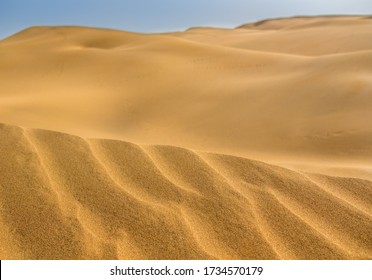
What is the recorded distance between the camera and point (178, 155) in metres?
2.52

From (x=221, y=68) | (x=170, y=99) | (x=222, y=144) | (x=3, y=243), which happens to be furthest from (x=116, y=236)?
(x=221, y=68)

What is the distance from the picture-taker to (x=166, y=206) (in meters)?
1.97

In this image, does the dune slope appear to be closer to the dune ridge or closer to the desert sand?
the desert sand

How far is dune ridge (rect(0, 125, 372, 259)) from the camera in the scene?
1709 millimetres

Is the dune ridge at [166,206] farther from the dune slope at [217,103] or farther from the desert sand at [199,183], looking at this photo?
the dune slope at [217,103]

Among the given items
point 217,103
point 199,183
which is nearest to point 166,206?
point 199,183

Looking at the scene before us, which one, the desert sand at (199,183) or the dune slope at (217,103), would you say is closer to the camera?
the desert sand at (199,183)

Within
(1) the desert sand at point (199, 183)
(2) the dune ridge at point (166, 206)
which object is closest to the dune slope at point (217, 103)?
(1) the desert sand at point (199, 183)

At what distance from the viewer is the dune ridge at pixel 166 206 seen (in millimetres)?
1709

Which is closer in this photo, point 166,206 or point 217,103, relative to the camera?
point 166,206

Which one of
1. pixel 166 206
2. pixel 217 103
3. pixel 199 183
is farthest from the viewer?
pixel 217 103

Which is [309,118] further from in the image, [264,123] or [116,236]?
[116,236]

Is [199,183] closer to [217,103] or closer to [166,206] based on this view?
[166,206]

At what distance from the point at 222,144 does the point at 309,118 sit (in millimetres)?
1136
